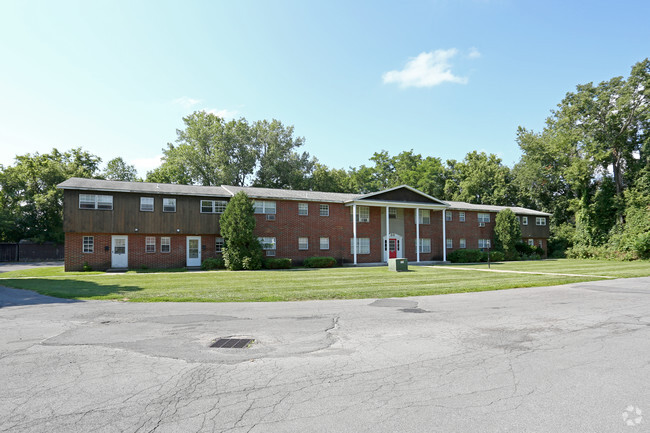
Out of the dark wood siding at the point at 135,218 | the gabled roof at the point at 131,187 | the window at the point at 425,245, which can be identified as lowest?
the window at the point at 425,245

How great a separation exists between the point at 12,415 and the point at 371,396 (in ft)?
12.2

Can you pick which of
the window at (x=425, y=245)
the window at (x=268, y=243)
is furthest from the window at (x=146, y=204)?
the window at (x=425, y=245)

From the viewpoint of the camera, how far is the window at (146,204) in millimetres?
26938

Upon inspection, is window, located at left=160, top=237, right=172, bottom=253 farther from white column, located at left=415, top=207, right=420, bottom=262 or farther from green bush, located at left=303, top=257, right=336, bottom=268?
white column, located at left=415, top=207, right=420, bottom=262

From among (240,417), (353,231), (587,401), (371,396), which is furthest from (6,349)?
(353,231)

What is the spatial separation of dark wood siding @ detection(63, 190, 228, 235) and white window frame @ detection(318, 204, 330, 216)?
8390mm

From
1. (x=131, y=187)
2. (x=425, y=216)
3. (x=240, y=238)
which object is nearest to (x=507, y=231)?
(x=425, y=216)

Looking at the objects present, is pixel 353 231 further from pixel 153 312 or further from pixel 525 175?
pixel 525 175

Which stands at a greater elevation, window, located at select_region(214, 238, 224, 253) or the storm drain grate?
window, located at select_region(214, 238, 224, 253)

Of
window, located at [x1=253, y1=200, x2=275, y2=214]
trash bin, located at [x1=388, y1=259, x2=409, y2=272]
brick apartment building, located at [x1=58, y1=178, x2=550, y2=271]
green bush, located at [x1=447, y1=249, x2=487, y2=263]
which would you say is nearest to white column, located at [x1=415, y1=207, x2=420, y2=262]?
brick apartment building, located at [x1=58, y1=178, x2=550, y2=271]

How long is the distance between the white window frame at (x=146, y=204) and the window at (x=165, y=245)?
237 cm

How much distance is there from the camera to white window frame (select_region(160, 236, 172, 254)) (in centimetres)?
2780

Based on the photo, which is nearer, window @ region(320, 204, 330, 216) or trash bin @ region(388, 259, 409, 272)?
trash bin @ region(388, 259, 409, 272)

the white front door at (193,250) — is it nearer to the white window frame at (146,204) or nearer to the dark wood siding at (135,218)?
the dark wood siding at (135,218)
